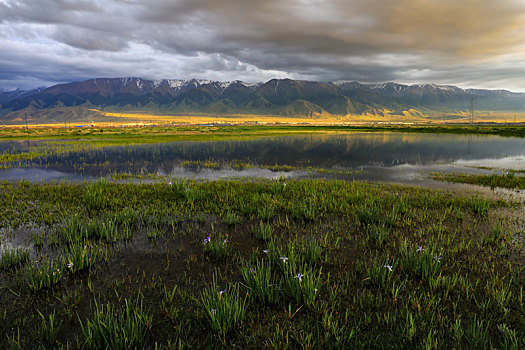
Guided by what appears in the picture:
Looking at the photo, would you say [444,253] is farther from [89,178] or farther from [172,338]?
[89,178]

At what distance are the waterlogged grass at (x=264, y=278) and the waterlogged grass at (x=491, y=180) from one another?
6283 millimetres

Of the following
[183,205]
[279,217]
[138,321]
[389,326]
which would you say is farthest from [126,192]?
[389,326]

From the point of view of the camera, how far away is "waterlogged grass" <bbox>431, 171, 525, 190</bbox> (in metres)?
17.2

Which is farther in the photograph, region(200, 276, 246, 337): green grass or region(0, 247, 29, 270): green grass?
region(0, 247, 29, 270): green grass

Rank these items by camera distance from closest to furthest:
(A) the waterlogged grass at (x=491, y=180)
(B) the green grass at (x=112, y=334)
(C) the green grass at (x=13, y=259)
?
(B) the green grass at (x=112, y=334) → (C) the green grass at (x=13, y=259) → (A) the waterlogged grass at (x=491, y=180)

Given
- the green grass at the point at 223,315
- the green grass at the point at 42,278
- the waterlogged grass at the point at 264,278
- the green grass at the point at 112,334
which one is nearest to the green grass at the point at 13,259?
the waterlogged grass at the point at 264,278

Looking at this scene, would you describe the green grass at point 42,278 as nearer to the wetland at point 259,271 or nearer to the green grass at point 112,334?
the wetland at point 259,271

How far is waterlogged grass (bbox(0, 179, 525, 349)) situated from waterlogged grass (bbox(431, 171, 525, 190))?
247 inches

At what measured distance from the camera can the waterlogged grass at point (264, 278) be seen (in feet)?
15.0

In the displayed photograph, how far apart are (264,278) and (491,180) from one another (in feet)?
68.1

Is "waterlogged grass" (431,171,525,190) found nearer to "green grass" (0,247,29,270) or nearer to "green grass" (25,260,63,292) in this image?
"green grass" (25,260,63,292)

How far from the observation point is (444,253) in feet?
25.1

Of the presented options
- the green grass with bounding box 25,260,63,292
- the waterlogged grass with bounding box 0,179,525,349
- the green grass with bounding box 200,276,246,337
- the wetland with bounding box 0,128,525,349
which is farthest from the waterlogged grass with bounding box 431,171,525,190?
the green grass with bounding box 25,260,63,292

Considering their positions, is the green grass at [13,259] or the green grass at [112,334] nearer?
the green grass at [112,334]
